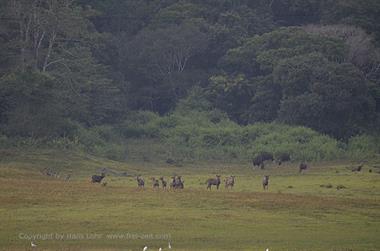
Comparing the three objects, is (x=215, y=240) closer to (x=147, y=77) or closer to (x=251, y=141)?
(x=251, y=141)

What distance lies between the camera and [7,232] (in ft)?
87.4

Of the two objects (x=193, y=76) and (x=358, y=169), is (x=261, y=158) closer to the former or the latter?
(x=358, y=169)

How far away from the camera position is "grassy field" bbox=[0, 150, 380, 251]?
85.7 feet

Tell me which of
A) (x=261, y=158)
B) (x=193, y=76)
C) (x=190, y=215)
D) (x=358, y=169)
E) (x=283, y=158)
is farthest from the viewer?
(x=193, y=76)

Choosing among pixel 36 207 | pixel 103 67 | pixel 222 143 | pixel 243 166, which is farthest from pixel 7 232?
pixel 103 67

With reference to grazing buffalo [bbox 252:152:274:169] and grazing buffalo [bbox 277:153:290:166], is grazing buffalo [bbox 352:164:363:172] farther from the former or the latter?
grazing buffalo [bbox 277:153:290:166]

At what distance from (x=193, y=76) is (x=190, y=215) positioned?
4408 cm

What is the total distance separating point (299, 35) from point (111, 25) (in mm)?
16539

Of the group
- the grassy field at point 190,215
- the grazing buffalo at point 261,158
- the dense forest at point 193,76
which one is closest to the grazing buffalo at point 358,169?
the grassy field at point 190,215

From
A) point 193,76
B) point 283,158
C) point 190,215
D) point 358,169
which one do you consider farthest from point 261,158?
point 190,215

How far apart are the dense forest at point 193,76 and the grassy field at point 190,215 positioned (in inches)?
608

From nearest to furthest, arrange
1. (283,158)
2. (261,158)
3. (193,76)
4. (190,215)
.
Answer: (190,215) < (261,158) < (283,158) < (193,76)

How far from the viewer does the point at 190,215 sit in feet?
99.0

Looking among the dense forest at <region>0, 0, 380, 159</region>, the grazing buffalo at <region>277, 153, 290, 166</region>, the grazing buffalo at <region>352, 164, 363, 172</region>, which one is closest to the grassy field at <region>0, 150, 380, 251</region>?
the grazing buffalo at <region>352, 164, 363, 172</region>
